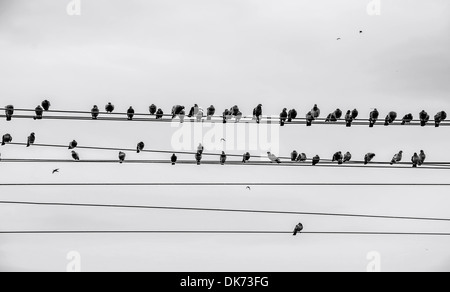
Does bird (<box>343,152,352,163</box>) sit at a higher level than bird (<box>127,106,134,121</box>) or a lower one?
lower

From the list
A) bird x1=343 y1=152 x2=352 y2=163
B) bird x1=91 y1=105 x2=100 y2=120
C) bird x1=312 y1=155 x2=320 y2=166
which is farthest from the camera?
bird x1=343 y1=152 x2=352 y2=163

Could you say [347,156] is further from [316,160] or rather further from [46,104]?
[46,104]

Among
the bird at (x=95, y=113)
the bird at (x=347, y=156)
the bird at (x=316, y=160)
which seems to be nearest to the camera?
the bird at (x=95, y=113)

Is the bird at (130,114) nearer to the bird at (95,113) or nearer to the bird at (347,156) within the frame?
the bird at (95,113)

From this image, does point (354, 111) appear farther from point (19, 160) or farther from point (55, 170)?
point (19, 160)

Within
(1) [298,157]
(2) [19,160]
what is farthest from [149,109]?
(2) [19,160]

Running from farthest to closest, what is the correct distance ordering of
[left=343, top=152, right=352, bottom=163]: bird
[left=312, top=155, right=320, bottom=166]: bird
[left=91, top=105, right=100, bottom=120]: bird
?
1. [left=343, top=152, right=352, bottom=163]: bird
2. [left=312, top=155, right=320, bottom=166]: bird
3. [left=91, top=105, right=100, bottom=120]: bird

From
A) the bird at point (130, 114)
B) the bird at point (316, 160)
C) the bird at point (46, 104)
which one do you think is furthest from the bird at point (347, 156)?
the bird at point (46, 104)

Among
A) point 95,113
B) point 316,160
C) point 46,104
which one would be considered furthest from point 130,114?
point 46,104

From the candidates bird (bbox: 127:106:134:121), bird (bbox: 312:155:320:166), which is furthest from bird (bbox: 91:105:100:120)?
bird (bbox: 312:155:320:166)

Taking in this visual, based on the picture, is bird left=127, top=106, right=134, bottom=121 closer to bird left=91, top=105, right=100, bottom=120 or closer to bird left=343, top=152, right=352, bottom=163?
bird left=91, top=105, right=100, bottom=120
